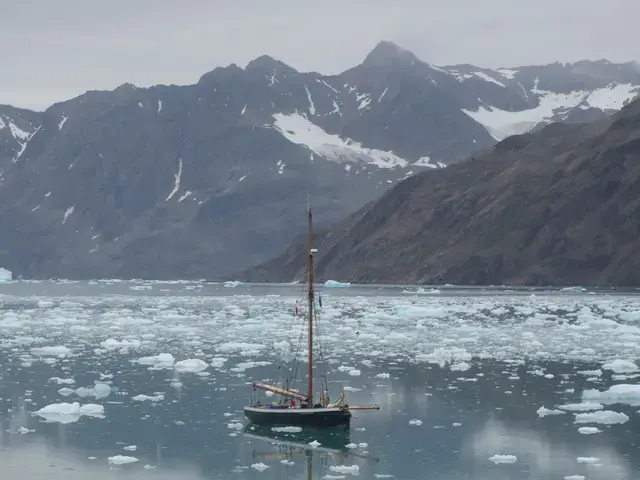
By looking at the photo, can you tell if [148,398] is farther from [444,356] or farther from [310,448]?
[444,356]

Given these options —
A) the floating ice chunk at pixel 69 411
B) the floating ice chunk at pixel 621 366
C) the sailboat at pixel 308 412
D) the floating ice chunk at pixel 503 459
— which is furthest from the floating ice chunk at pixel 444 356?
the floating ice chunk at pixel 503 459

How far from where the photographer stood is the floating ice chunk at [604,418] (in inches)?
1128

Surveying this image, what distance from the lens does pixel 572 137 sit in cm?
19362

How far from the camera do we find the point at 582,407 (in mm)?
30938

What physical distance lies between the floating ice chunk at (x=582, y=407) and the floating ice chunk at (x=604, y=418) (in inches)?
54.1

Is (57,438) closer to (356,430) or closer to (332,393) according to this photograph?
(356,430)

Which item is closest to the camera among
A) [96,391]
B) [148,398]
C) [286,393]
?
[286,393]

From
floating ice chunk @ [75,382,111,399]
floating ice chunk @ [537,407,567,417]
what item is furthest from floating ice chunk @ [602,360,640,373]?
floating ice chunk @ [75,382,111,399]

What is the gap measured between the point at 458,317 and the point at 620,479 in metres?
51.6

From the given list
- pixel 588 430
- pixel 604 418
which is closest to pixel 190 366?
pixel 604 418

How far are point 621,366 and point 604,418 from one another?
39.7 feet

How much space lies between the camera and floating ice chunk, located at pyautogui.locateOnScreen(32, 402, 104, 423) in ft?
98.0

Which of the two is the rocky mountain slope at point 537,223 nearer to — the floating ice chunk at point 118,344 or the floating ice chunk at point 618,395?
the floating ice chunk at point 118,344

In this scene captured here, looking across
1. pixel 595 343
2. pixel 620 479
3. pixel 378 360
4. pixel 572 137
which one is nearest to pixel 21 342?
pixel 378 360
